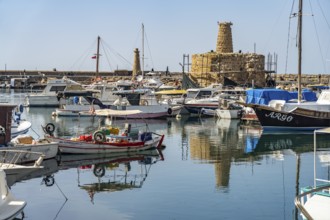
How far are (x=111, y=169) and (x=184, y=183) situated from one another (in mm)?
4458

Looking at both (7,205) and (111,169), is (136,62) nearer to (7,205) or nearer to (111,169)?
(111,169)

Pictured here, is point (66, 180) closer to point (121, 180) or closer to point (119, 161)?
point (121, 180)

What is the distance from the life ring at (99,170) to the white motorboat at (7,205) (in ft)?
27.5

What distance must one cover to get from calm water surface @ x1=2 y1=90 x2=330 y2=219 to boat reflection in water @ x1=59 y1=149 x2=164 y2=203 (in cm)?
4

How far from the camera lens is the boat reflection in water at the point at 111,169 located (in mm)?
22375

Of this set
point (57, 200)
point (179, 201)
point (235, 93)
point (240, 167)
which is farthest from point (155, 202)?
point (235, 93)

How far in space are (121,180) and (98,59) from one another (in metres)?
48.0

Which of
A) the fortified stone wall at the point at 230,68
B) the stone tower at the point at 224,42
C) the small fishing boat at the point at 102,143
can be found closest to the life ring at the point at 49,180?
the small fishing boat at the point at 102,143

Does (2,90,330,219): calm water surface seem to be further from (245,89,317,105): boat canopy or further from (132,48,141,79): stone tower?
(132,48,141,79): stone tower

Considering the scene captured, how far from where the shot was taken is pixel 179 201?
1958cm

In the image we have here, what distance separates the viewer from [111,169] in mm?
25891

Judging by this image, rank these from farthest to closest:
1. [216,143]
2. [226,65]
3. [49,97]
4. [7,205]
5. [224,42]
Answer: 1. [224,42]
2. [226,65]
3. [49,97]
4. [216,143]
5. [7,205]

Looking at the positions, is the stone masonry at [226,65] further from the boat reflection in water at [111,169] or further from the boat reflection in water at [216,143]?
the boat reflection in water at [111,169]

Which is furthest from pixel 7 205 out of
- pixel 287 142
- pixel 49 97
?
pixel 49 97
